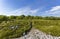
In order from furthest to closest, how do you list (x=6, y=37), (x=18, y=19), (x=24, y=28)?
(x=18, y=19)
(x=24, y=28)
(x=6, y=37)

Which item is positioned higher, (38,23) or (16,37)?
(38,23)

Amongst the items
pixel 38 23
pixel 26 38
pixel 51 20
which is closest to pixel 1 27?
pixel 26 38

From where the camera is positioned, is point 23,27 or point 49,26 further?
point 49,26

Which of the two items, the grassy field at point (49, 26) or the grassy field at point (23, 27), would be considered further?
the grassy field at point (49, 26)

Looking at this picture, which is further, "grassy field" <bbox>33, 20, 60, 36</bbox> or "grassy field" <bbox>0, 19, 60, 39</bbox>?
"grassy field" <bbox>33, 20, 60, 36</bbox>

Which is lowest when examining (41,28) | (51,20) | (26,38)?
(26,38)

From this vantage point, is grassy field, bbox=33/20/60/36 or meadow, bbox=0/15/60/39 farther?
grassy field, bbox=33/20/60/36

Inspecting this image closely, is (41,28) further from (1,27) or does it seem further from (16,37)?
(1,27)

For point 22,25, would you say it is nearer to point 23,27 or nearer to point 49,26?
point 23,27

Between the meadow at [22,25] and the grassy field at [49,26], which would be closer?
the meadow at [22,25]

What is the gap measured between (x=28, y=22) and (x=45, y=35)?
38.6 inches

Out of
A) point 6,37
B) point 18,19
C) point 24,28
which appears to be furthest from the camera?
point 18,19

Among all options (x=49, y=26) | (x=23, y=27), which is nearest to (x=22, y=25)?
(x=23, y=27)

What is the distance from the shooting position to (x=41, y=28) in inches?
195
